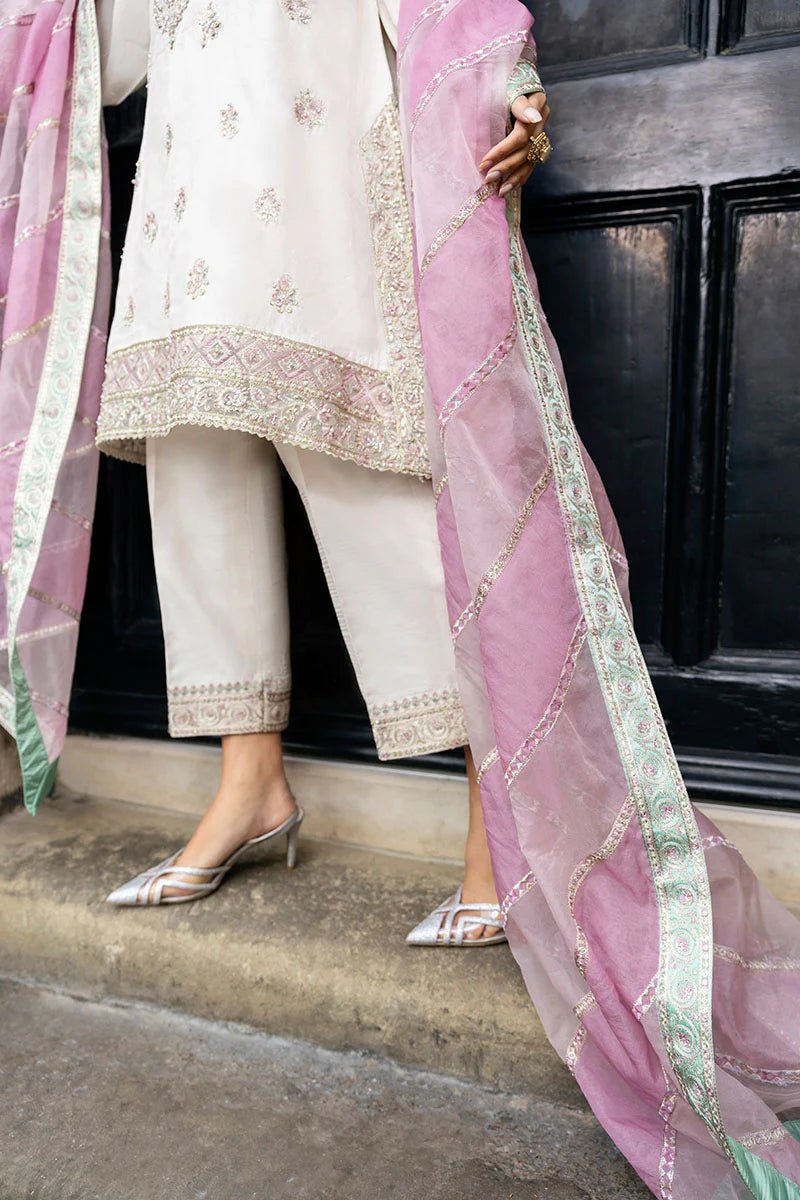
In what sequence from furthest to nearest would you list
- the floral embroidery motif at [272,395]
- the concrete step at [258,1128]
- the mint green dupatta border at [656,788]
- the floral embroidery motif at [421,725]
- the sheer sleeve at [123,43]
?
the sheer sleeve at [123,43] → the floral embroidery motif at [421,725] → the floral embroidery motif at [272,395] → the concrete step at [258,1128] → the mint green dupatta border at [656,788]

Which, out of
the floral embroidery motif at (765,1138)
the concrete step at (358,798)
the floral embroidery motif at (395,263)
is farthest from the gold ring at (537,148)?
the floral embroidery motif at (765,1138)

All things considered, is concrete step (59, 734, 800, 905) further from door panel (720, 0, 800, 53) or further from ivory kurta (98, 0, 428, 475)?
door panel (720, 0, 800, 53)

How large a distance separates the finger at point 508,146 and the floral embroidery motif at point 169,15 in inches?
17.9

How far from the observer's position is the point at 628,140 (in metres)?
1.27

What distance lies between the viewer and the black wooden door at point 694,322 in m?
1.22

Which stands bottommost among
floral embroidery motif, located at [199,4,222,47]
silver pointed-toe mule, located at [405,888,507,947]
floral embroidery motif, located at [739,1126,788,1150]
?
floral embroidery motif, located at [739,1126,788,1150]

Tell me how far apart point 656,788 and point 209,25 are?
3.26 feet

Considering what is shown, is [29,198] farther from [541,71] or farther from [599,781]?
[599,781]

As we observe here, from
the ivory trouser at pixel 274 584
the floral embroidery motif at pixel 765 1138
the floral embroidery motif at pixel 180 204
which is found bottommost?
the floral embroidery motif at pixel 765 1138

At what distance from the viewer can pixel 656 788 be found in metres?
0.87

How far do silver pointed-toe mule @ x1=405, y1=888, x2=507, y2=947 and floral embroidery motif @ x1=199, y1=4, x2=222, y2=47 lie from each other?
1088 millimetres

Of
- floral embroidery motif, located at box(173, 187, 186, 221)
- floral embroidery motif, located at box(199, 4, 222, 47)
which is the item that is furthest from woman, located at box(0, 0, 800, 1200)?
floral embroidery motif, located at box(199, 4, 222, 47)

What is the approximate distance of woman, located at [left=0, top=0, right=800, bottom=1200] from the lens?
0.83 meters

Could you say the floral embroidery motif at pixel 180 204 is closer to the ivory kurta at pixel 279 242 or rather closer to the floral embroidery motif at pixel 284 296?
the ivory kurta at pixel 279 242
